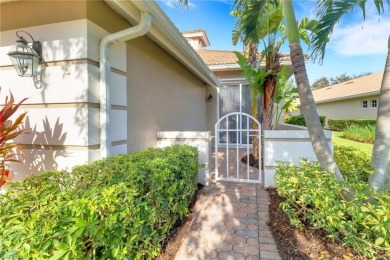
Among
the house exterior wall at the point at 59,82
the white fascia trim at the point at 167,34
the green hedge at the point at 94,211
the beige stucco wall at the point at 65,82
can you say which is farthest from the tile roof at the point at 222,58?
the green hedge at the point at 94,211

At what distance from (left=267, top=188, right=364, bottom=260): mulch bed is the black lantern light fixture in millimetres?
4419

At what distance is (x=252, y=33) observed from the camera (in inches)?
197

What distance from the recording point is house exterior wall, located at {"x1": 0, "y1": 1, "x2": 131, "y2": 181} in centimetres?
315

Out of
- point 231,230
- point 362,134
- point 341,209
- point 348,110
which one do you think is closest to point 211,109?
point 231,230

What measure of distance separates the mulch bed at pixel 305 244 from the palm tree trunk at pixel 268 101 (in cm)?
357

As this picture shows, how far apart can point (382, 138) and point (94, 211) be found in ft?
12.5

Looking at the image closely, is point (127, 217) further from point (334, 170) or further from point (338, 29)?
point (338, 29)

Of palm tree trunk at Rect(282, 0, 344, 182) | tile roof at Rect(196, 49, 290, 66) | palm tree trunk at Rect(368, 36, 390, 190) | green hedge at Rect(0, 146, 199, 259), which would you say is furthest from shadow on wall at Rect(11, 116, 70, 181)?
tile roof at Rect(196, 49, 290, 66)

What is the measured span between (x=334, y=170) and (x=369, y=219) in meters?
1.06

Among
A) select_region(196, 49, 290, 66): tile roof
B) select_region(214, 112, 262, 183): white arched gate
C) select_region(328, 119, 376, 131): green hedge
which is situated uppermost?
select_region(196, 49, 290, 66): tile roof

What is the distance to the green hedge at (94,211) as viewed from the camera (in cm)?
139

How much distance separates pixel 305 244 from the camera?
285 cm

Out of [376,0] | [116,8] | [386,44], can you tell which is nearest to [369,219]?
[386,44]

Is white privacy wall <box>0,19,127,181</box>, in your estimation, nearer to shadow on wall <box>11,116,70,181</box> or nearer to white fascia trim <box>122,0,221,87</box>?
shadow on wall <box>11,116,70,181</box>
